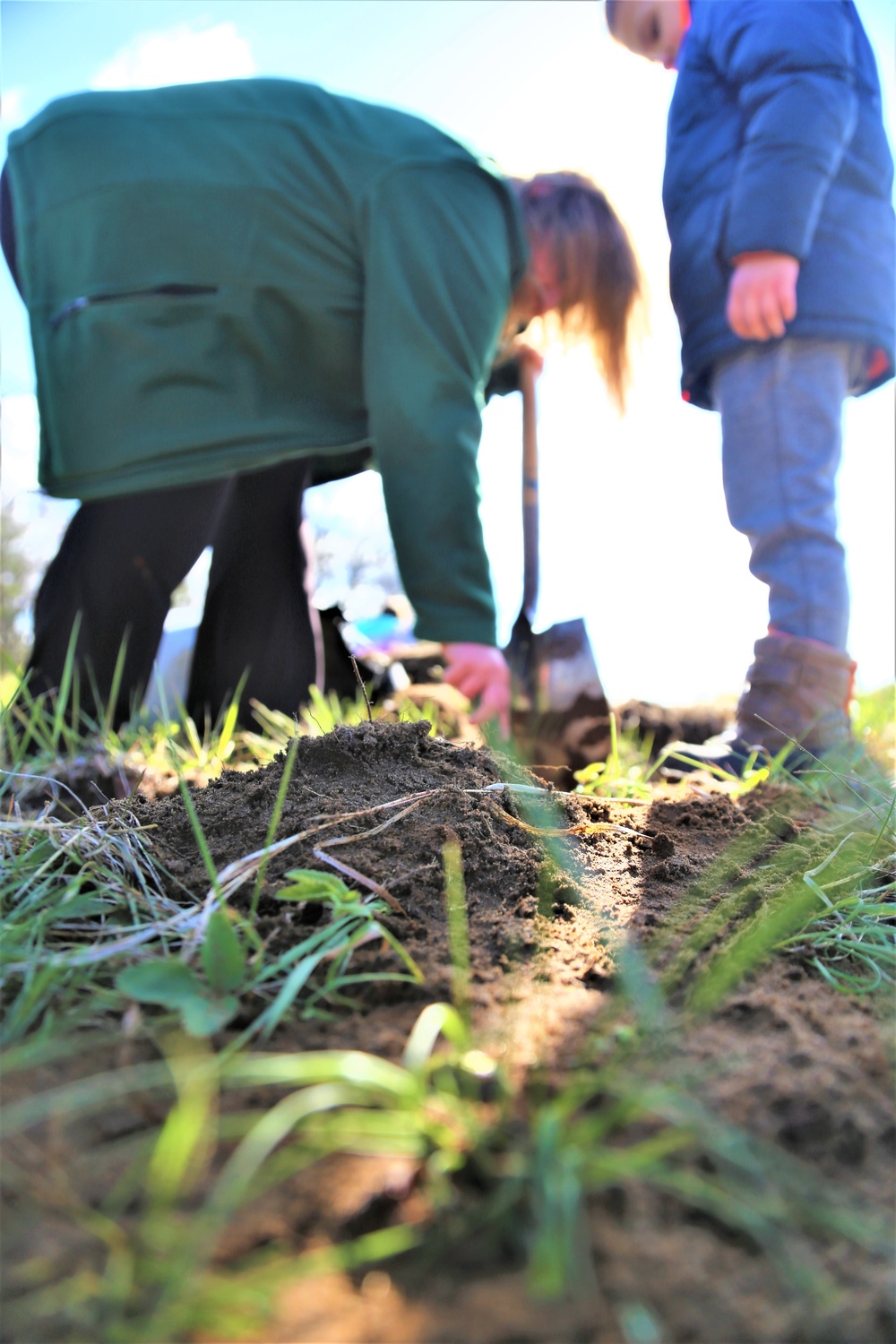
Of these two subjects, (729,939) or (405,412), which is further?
(405,412)

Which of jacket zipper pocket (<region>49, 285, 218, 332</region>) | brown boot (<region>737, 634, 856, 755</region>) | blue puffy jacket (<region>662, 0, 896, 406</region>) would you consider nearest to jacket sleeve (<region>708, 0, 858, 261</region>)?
blue puffy jacket (<region>662, 0, 896, 406</region>)

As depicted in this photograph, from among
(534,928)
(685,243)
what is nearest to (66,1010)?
(534,928)

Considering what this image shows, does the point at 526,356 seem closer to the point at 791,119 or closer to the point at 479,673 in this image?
the point at 791,119

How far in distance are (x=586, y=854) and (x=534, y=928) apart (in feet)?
0.72

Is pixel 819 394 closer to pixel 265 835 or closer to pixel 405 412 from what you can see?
pixel 405 412

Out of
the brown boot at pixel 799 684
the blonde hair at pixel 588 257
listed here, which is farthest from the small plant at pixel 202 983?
the blonde hair at pixel 588 257

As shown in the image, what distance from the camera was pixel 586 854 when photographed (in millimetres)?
928

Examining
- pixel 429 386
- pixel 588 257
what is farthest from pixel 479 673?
pixel 588 257

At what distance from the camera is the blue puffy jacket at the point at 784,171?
2.09m

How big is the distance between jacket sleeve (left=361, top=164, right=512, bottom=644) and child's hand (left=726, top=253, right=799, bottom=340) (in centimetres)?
68

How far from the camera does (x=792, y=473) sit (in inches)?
86.4

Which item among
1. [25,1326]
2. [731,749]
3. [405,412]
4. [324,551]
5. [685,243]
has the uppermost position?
[685,243]

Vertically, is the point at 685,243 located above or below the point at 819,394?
above

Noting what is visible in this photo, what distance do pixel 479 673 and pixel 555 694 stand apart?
0.50 m
